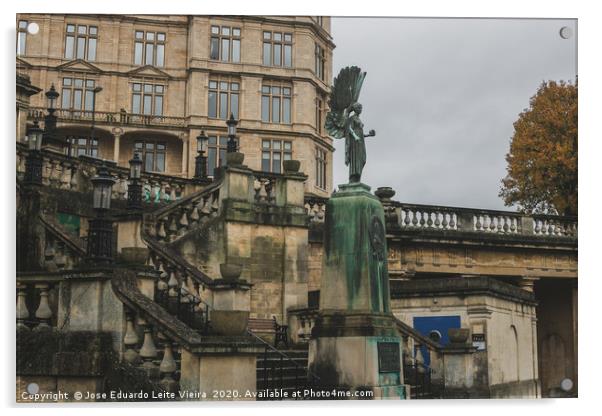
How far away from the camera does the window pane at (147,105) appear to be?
2975 centimetres

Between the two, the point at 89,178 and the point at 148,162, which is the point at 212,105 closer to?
the point at 148,162

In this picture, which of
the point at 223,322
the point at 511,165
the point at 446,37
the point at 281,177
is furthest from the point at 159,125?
the point at 223,322

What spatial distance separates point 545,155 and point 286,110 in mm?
13755

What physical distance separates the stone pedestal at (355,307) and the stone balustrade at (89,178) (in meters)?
4.84

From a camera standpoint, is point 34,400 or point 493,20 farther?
point 493,20

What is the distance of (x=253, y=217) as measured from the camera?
571 inches

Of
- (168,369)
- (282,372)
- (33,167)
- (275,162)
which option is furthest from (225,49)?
(168,369)

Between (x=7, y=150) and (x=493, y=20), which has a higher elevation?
(x=493, y=20)

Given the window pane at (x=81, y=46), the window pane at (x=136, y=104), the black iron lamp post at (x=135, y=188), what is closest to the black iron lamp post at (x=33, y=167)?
the black iron lamp post at (x=135, y=188)

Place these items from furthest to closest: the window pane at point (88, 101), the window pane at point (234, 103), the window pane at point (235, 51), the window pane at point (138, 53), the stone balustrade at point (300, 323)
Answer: the window pane at point (88, 101), the window pane at point (234, 103), the window pane at point (138, 53), the window pane at point (235, 51), the stone balustrade at point (300, 323)

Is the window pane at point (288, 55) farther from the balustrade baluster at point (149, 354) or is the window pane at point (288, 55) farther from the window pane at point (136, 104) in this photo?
the balustrade baluster at point (149, 354)

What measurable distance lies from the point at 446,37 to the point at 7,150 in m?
5.59

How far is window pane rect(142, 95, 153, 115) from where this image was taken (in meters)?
29.8

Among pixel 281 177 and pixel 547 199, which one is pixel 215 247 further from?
pixel 547 199
